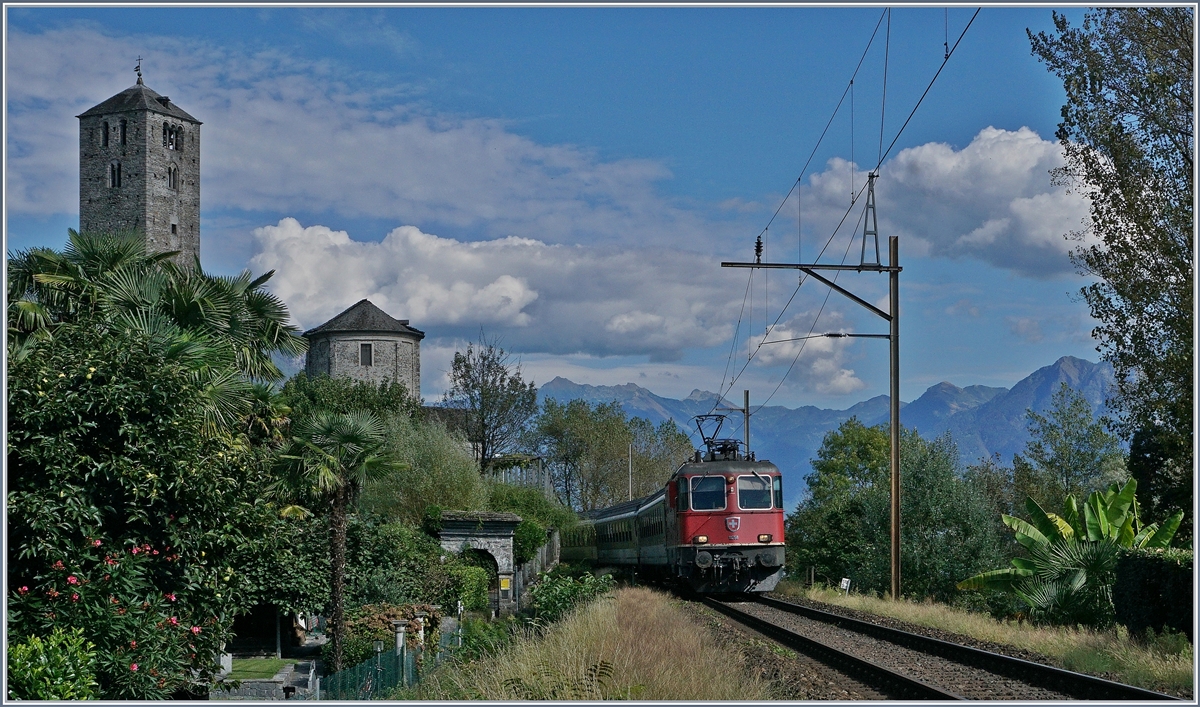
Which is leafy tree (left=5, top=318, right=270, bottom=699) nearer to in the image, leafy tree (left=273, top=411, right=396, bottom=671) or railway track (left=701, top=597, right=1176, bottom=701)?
railway track (left=701, top=597, right=1176, bottom=701)

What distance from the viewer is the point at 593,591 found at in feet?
71.9

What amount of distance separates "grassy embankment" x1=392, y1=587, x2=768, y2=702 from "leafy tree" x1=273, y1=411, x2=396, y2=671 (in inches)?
359

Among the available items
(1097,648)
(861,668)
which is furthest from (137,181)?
(1097,648)

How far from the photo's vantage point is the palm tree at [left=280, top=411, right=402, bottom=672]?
75.3 ft

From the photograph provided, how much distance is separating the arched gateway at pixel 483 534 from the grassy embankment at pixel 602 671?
62.9ft

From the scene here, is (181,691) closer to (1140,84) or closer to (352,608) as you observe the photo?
(352,608)

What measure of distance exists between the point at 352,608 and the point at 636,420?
80639mm

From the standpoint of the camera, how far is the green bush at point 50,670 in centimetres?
970

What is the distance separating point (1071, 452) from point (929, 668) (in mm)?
56034

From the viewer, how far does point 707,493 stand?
92.0 ft

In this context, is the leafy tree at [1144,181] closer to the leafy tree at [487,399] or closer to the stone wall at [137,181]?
the leafy tree at [487,399]

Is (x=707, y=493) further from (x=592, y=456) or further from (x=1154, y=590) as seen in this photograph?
(x=592, y=456)

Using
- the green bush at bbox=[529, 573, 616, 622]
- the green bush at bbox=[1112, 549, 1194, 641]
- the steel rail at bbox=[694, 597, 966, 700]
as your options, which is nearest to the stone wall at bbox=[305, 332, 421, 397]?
the green bush at bbox=[529, 573, 616, 622]

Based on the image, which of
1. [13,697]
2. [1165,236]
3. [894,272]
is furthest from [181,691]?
[1165,236]
